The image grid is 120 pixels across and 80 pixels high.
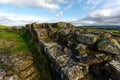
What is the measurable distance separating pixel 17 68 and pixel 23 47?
7.66 metres

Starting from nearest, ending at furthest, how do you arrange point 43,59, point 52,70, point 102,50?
point 102,50
point 52,70
point 43,59

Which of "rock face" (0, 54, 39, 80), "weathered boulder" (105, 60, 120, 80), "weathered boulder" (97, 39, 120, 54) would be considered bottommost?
"rock face" (0, 54, 39, 80)

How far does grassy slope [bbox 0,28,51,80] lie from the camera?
101 ft

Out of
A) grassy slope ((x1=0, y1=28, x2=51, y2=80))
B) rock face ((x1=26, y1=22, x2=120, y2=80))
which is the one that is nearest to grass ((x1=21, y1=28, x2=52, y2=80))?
grassy slope ((x1=0, y1=28, x2=51, y2=80))

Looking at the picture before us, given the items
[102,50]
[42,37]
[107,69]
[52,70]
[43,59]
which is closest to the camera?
[107,69]

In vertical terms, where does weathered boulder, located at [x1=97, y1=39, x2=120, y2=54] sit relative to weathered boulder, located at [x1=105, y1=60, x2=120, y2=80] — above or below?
above

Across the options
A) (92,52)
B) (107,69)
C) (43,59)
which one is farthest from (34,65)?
(107,69)

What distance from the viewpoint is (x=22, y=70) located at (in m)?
28.4

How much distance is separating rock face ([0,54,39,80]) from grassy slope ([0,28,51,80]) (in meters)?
1.38

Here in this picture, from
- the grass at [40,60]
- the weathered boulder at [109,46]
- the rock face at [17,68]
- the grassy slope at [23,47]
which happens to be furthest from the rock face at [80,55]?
the rock face at [17,68]

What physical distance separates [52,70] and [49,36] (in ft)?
32.5

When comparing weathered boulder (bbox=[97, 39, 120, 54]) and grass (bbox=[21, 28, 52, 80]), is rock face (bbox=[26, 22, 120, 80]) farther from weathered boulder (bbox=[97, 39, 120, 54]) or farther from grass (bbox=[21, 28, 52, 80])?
grass (bbox=[21, 28, 52, 80])

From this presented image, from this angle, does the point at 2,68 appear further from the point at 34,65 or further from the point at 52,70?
the point at 52,70

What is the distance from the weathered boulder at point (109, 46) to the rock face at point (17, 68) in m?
11.6
